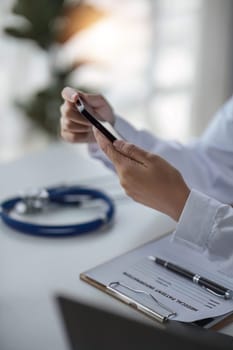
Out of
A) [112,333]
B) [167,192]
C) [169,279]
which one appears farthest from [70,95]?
[112,333]

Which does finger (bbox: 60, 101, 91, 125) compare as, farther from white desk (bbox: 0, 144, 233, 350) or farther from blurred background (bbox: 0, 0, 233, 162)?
blurred background (bbox: 0, 0, 233, 162)

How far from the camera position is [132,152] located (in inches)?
34.4

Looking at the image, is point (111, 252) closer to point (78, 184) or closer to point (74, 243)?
point (74, 243)

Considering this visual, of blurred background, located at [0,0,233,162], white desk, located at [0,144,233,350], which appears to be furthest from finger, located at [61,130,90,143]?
blurred background, located at [0,0,233,162]

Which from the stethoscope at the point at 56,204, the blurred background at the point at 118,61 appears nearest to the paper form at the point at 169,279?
the stethoscope at the point at 56,204

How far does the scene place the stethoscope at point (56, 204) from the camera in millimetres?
976

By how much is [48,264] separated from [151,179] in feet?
0.68

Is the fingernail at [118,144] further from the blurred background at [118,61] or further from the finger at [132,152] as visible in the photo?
the blurred background at [118,61]

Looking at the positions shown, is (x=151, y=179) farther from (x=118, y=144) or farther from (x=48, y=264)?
(x=48, y=264)

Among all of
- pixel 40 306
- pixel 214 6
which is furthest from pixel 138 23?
pixel 40 306

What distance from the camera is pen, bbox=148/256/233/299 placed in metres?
0.80

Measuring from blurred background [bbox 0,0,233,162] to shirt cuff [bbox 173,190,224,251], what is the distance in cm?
128

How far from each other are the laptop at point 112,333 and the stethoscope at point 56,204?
0.90ft

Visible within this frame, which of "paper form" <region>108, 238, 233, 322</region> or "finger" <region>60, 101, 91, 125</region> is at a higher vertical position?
"finger" <region>60, 101, 91, 125</region>
